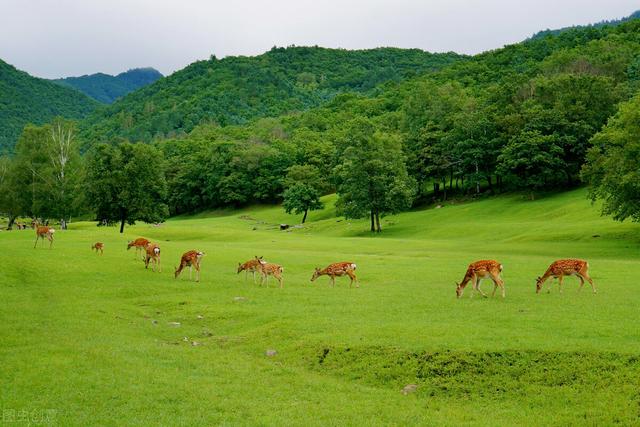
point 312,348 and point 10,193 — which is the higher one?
point 10,193

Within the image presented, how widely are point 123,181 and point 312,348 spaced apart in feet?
166

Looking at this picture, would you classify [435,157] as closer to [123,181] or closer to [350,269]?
[123,181]

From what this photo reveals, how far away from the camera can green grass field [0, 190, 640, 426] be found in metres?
12.0

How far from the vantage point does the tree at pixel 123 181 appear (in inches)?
2386

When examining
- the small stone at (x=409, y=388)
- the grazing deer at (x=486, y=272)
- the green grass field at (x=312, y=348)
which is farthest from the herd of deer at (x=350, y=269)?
the small stone at (x=409, y=388)

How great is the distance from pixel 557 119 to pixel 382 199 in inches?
1070

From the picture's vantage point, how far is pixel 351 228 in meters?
73.3

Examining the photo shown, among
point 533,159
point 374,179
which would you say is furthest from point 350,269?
point 533,159

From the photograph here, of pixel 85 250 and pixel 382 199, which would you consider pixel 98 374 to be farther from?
pixel 382 199

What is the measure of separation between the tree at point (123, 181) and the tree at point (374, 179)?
75.4 feet

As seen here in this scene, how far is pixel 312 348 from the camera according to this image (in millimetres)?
15961

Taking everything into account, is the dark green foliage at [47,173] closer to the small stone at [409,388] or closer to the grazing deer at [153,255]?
the grazing deer at [153,255]

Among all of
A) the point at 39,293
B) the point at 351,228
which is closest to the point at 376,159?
the point at 351,228

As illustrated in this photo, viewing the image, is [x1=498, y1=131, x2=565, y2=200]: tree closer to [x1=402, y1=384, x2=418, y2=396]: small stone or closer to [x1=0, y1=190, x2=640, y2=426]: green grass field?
[x1=0, y1=190, x2=640, y2=426]: green grass field
